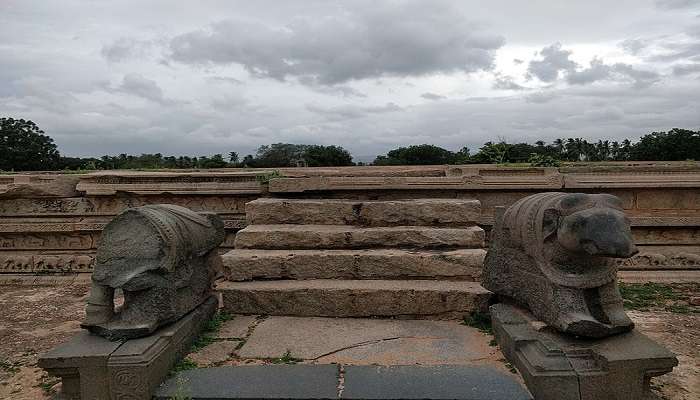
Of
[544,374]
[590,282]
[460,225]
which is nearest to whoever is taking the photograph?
[544,374]

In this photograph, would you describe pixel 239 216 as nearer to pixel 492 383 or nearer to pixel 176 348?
pixel 176 348

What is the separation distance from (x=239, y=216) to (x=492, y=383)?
168 inches

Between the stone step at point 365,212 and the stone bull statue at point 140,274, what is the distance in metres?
1.80

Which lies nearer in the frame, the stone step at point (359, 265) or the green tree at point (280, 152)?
the stone step at point (359, 265)

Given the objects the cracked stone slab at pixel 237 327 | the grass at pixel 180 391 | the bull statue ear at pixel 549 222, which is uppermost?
the bull statue ear at pixel 549 222

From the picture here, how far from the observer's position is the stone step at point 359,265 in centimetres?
458

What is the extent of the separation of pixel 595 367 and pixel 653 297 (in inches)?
115

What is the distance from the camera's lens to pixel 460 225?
523 cm

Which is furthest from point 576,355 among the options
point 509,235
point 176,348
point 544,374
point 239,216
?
point 239,216

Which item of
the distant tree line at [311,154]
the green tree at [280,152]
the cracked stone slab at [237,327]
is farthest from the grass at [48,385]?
the green tree at [280,152]

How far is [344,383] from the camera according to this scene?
9.59ft

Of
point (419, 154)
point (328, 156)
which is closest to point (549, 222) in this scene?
point (328, 156)

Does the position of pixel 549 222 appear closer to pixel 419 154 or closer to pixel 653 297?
pixel 653 297

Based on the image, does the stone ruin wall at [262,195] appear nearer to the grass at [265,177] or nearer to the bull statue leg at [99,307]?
the grass at [265,177]
